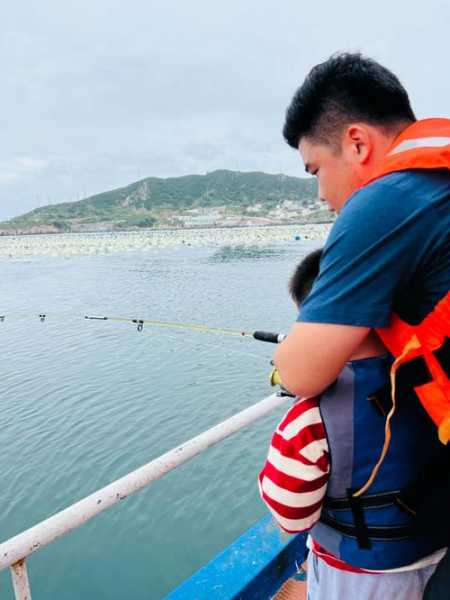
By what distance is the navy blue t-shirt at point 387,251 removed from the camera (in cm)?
91

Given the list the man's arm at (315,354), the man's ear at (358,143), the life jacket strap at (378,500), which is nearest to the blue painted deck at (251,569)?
the life jacket strap at (378,500)

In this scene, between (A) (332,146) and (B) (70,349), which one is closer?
(A) (332,146)

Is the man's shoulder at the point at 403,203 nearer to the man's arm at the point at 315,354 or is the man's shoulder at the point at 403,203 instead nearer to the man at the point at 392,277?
the man at the point at 392,277

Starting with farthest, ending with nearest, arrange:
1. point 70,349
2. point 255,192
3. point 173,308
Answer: point 255,192 → point 173,308 → point 70,349

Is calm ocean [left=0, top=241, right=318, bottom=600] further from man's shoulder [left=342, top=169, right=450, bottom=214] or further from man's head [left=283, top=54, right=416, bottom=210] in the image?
man's shoulder [left=342, top=169, right=450, bottom=214]

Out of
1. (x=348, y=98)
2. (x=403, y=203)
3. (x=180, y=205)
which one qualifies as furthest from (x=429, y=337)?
(x=180, y=205)

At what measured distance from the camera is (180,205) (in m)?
150

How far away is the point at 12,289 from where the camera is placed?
25812mm

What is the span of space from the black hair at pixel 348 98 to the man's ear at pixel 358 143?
29mm

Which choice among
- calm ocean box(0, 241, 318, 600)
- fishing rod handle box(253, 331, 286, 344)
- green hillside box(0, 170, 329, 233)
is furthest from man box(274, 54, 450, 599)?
green hillside box(0, 170, 329, 233)

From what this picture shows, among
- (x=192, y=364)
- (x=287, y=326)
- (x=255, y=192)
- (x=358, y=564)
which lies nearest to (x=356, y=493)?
Result: (x=358, y=564)

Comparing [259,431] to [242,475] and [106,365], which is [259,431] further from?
[106,365]

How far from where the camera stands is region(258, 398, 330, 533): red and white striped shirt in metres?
1.11

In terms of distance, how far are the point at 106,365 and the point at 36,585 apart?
7.07 meters
